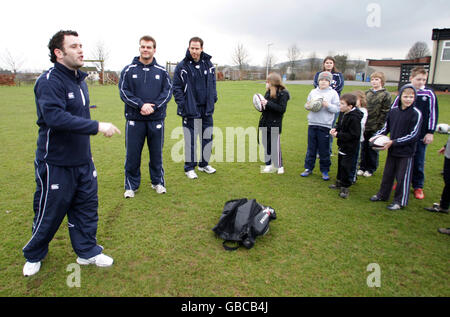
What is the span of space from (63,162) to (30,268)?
111 centimetres

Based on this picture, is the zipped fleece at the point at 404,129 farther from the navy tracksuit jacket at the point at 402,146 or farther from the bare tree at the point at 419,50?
the bare tree at the point at 419,50

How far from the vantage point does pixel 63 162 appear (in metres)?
2.70

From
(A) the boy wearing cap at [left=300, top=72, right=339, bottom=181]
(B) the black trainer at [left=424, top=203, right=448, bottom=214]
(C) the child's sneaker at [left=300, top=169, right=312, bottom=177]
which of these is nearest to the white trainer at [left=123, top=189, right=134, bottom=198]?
(C) the child's sneaker at [left=300, top=169, right=312, bottom=177]

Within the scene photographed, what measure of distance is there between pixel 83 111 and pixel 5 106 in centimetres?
1544

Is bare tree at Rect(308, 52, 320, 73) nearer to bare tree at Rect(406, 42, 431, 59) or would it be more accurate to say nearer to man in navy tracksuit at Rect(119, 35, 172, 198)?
bare tree at Rect(406, 42, 431, 59)

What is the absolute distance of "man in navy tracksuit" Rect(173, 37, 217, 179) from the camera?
17.3ft

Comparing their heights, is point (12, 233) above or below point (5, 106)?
below

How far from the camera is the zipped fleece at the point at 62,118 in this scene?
2.48 meters

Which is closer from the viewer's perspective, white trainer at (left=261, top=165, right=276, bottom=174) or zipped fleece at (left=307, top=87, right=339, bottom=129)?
zipped fleece at (left=307, top=87, right=339, bottom=129)

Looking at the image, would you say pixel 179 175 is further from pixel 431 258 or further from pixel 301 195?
pixel 431 258

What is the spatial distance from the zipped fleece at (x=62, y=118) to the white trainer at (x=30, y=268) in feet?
3.39

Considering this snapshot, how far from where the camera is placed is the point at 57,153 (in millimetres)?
2682

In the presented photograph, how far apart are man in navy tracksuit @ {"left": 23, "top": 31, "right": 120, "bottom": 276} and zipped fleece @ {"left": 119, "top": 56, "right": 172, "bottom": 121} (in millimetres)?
1478
